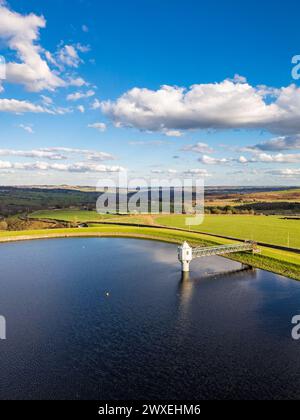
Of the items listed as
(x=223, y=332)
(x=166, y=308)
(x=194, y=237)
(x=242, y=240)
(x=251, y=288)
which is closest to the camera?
(x=223, y=332)

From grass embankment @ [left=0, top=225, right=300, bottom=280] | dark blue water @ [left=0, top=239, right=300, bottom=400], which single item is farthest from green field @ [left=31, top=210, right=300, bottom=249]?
dark blue water @ [left=0, top=239, right=300, bottom=400]

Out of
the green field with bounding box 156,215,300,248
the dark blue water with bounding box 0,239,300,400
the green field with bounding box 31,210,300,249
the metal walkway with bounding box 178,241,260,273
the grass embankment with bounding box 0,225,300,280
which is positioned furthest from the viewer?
the green field with bounding box 31,210,300,249

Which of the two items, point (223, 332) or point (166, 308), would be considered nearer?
point (223, 332)

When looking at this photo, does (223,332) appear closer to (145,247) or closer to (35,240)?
(145,247)

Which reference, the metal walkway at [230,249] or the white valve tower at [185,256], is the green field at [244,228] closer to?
the metal walkway at [230,249]

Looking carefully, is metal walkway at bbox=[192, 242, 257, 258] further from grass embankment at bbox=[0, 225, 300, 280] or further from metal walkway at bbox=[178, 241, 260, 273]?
grass embankment at bbox=[0, 225, 300, 280]

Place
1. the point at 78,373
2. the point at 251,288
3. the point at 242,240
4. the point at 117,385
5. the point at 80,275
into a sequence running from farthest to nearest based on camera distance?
the point at 242,240 → the point at 80,275 → the point at 251,288 → the point at 78,373 → the point at 117,385
